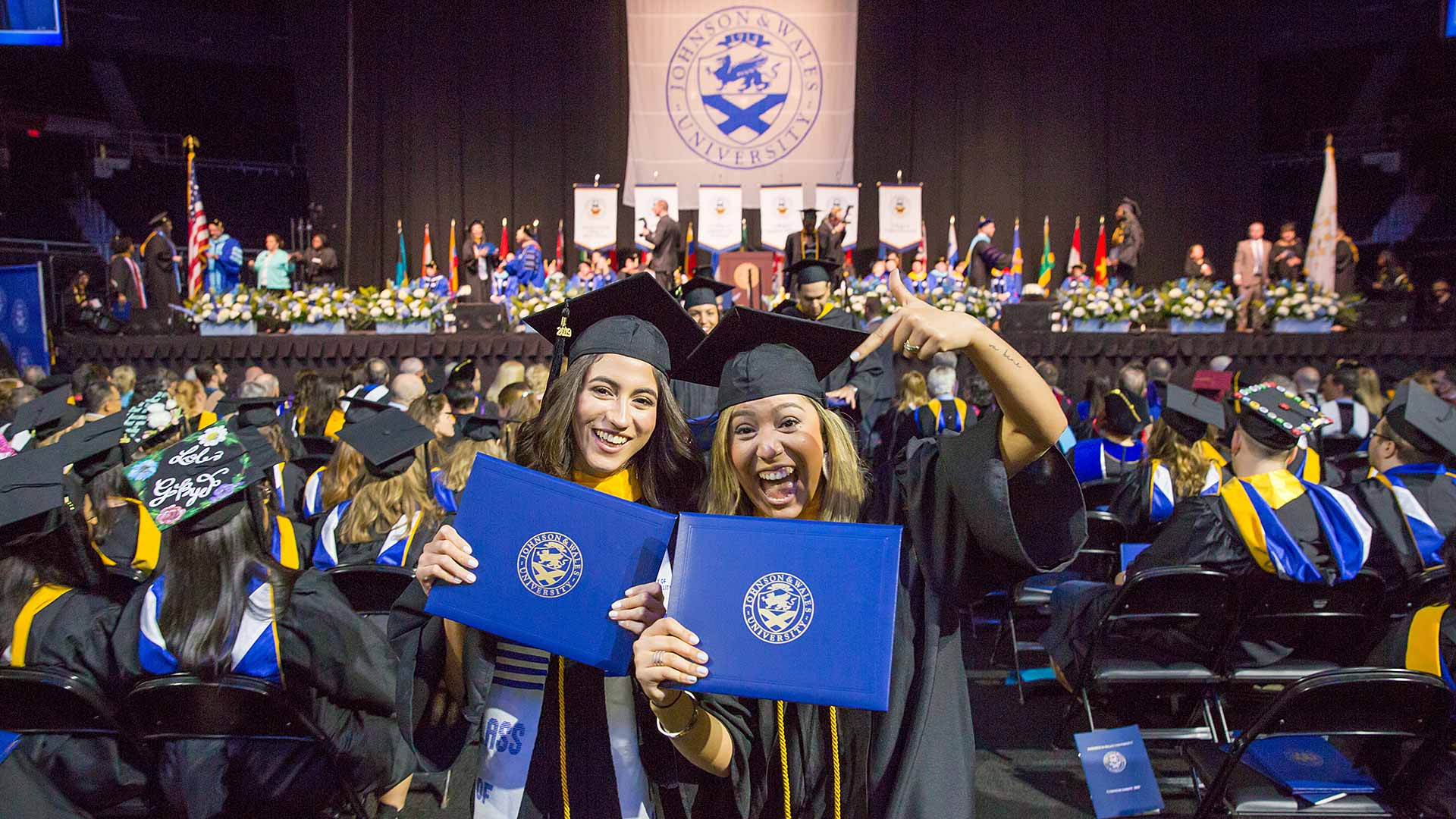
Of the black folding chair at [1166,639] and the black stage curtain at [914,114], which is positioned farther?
the black stage curtain at [914,114]

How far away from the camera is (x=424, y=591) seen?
1586mm

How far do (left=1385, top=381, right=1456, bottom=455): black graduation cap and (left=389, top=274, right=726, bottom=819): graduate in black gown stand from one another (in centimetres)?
325

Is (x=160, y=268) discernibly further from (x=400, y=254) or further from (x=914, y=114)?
(x=914, y=114)

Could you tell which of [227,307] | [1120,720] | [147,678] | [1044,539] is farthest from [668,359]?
[227,307]

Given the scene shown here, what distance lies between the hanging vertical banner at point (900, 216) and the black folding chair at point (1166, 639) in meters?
12.1

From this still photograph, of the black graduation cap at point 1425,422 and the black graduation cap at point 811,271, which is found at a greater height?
the black graduation cap at point 811,271

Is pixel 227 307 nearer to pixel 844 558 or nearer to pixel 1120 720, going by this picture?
pixel 1120 720

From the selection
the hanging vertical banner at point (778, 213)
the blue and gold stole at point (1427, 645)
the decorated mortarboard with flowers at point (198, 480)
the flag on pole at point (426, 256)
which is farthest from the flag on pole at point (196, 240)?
the blue and gold stole at point (1427, 645)

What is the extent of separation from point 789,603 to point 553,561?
35cm

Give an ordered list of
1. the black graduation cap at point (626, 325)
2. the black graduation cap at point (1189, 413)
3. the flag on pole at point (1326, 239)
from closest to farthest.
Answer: the black graduation cap at point (626, 325) < the black graduation cap at point (1189, 413) < the flag on pole at point (1326, 239)

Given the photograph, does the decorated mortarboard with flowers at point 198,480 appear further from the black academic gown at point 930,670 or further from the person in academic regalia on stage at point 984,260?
the person in academic regalia on stage at point 984,260

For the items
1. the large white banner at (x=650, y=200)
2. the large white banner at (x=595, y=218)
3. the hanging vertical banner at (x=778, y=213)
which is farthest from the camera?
the large white banner at (x=595, y=218)

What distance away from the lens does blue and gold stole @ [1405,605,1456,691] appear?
7.94 ft

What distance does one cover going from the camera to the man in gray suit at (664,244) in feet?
47.1
